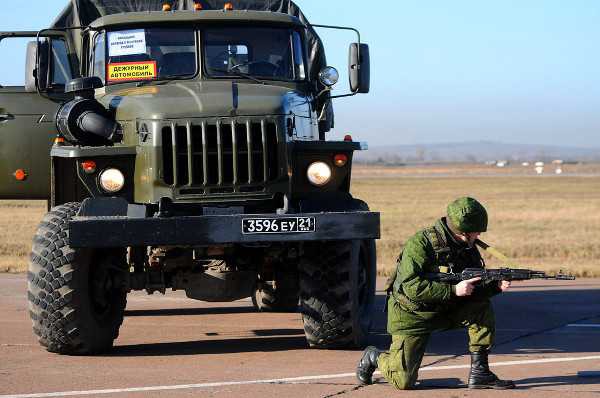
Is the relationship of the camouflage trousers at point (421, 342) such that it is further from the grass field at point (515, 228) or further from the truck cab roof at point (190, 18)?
the grass field at point (515, 228)

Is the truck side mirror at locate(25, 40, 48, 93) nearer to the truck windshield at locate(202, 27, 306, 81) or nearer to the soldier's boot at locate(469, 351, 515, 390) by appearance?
the truck windshield at locate(202, 27, 306, 81)

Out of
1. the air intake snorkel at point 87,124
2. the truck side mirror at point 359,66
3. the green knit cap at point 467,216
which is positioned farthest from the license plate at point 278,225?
the truck side mirror at point 359,66

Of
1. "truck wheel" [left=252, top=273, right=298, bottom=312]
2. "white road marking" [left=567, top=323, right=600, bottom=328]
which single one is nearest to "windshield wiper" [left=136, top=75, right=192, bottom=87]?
"truck wheel" [left=252, top=273, right=298, bottom=312]

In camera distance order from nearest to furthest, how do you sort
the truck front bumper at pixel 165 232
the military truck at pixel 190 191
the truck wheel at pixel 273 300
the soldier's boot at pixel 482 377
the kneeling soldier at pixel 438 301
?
the kneeling soldier at pixel 438 301 < the soldier's boot at pixel 482 377 < the truck front bumper at pixel 165 232 < the military truck at pixel 190 191 < the truck wheel at pixel 273 300

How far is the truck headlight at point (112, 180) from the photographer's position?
32.7 feet

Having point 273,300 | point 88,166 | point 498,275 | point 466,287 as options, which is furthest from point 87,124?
point 273,300

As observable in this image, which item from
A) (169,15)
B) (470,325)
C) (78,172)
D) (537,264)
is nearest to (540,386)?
(470,325)

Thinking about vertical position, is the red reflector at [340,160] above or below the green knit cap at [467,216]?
above

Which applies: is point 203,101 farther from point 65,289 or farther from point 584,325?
point 584,325

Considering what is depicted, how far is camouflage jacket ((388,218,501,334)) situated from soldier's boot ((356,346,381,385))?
0.68ft

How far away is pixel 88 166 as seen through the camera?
391 inches

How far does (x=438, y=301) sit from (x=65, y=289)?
10.1ft

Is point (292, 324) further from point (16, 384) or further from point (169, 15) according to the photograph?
point (16, 384)

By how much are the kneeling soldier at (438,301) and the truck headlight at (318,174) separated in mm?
2028
